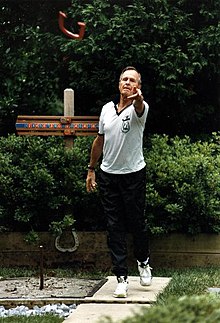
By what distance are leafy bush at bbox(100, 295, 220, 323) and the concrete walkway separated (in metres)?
2.38

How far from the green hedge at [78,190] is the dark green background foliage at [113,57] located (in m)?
1.22

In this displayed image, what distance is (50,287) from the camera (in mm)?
6742

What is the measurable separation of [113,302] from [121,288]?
159 millimetres

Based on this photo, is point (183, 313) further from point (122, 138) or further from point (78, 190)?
point (78, 190)

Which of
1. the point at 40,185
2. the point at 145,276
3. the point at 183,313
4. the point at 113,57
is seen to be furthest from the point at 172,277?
the point at 183,313

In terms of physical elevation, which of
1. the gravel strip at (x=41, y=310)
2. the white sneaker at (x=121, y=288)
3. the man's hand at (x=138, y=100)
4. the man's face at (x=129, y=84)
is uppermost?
the man's face at (x=129, y=84)

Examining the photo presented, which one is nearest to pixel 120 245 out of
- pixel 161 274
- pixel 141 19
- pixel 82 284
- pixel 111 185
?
pixel 111 185

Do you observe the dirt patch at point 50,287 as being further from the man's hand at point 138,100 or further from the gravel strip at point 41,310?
the man's hand at point 138,100

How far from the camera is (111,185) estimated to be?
6.13m

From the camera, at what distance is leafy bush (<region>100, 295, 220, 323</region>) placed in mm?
2348

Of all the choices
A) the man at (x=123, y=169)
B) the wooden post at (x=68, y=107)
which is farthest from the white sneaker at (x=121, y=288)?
the wooden post at (x=68, y=107)

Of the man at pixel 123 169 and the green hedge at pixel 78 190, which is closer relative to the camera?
the man at pixel 123 169

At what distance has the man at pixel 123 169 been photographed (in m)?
5.98

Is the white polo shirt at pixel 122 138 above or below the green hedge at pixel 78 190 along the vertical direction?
above
